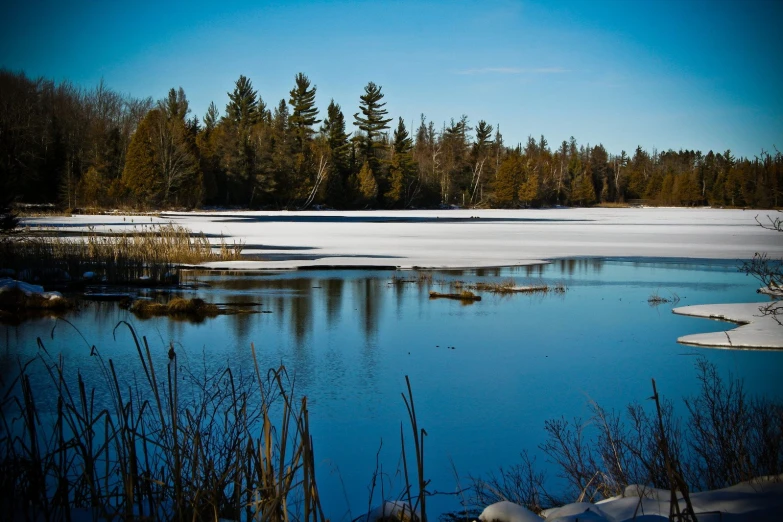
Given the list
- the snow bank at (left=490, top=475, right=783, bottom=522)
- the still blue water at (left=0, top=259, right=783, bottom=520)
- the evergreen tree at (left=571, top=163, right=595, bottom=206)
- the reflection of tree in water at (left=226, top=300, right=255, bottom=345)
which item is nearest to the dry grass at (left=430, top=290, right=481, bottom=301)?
the still blue water at (left=0, top=259, right=783, bottom=520)

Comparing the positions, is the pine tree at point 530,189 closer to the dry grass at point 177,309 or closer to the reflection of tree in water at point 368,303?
the reflection of tree in water at point 368,303

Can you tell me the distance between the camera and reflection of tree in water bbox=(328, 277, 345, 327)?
11.0m

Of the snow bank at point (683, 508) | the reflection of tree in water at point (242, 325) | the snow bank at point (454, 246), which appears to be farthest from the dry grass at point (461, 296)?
the snow bank at point (683, 508)

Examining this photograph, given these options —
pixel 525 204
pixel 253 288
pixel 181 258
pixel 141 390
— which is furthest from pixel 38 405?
pixel 525 204

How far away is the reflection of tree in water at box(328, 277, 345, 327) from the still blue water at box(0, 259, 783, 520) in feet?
0.13

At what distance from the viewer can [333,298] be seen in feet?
42.2

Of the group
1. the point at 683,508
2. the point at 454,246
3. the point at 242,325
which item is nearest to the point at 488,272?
→ the point at 454,246

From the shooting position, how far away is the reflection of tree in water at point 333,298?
1100 cm

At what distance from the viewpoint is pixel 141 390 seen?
21.6ft

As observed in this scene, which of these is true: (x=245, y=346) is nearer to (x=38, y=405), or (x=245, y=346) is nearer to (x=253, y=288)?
(x=38, y=405)

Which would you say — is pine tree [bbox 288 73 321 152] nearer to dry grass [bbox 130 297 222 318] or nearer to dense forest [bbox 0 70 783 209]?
dense forest [bbox 0 70 783 209]

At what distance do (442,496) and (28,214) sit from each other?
127 ft

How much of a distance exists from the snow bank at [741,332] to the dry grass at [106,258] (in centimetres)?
1001

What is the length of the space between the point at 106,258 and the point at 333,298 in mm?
6116
